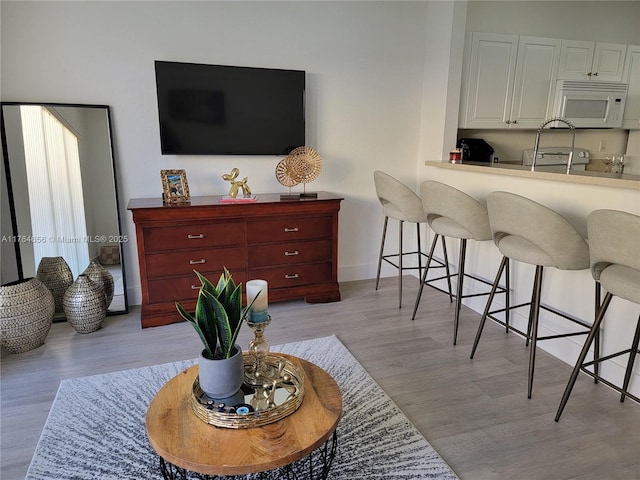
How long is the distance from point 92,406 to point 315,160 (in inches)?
87.1

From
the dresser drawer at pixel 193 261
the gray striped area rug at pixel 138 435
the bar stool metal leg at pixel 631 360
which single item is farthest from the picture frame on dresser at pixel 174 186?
the bar stool metal leg at pixel 631 360

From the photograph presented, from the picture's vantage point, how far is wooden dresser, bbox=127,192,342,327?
2.93 metres

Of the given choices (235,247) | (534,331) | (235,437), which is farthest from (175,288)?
(534,331)

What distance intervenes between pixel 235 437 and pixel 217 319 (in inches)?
14.2

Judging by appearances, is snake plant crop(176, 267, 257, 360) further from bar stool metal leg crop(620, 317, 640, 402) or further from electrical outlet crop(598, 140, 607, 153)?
electrical outlet crop(598, 140, 607, 153)

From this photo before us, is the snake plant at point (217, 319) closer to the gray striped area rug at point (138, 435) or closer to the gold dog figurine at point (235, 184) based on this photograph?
the gray striped area rug at point (138, 435)

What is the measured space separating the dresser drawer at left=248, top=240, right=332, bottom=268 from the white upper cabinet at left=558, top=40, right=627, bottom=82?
110 inches

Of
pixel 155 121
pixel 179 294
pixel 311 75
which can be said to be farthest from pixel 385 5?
pixel 179 294

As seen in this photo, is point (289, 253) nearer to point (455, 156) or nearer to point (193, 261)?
point (193, 261)

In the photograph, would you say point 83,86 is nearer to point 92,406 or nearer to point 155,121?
point 155,121

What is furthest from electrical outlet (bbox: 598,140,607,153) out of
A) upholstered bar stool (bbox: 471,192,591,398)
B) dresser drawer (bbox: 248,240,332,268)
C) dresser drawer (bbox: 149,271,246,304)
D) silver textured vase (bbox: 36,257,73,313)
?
silver textured vase (bbox: 36,257,73,313)

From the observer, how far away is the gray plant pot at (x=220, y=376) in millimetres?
1387

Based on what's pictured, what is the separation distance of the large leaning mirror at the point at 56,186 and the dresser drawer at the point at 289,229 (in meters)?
1.05

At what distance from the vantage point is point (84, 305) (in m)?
2.84
